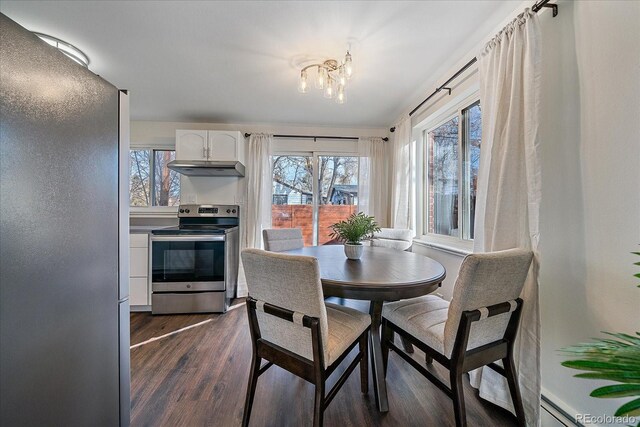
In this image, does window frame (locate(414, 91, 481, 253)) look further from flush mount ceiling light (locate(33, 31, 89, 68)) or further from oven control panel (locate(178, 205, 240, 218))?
flush mount ceiling light (locate(33, 31, 89, 68))

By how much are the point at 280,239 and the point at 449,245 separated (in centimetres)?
161

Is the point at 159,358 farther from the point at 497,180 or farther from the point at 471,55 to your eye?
the point at 471,55

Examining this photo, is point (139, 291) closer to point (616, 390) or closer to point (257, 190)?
point (257, 190)

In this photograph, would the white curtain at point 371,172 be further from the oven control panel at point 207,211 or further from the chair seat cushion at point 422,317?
the chair seat cushion at point 422,317

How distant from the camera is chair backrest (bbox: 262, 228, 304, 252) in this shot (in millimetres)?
2212

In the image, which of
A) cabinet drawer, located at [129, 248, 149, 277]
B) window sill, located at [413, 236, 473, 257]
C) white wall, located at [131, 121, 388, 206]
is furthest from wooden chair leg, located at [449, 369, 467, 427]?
white wall, located at [131, 121, 388, 206]

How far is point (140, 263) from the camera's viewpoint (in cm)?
272

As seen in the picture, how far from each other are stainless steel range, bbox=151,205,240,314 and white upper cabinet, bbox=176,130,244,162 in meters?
0.97

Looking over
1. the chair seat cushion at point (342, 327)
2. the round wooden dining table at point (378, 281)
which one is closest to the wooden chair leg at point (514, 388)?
the round wooden dining table at point (378, 281)

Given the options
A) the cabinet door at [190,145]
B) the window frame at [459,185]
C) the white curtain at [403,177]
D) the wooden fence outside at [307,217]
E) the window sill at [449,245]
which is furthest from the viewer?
the wooden fence outside at [307,217]

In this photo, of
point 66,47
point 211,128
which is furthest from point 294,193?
point 66,47

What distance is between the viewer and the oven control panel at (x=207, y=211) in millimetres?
3328

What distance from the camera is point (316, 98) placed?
2.77m

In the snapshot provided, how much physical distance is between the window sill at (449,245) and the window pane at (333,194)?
47.5 inches
